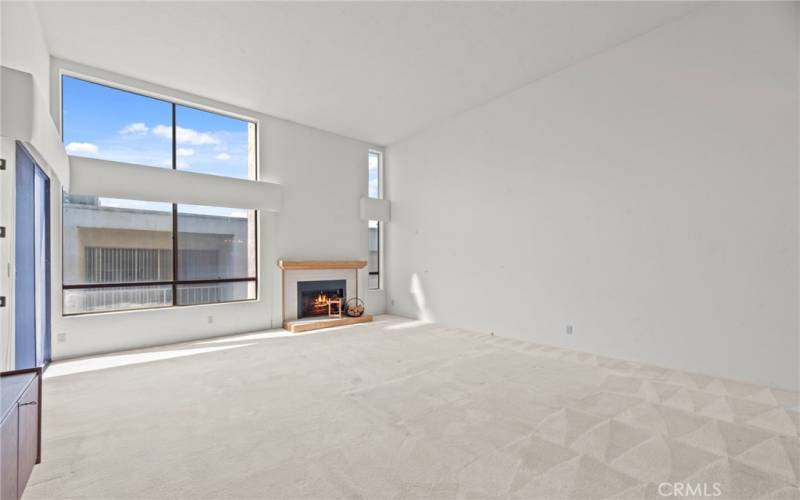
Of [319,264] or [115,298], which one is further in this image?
[319,264]

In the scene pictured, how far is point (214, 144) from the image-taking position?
236 inches

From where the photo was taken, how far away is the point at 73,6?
3.69 metres

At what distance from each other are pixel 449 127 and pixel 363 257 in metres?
3.05

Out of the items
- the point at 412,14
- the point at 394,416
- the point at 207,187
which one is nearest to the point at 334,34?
the point at 412,14

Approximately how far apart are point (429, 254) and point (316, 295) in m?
2.28

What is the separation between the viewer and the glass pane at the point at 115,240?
4730mm

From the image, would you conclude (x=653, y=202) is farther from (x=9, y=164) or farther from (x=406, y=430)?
(x=9, y=164)

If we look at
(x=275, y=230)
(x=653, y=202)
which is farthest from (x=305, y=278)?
(x=653, y=202)

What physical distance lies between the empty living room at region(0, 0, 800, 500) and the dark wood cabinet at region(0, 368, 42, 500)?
22 millimetres

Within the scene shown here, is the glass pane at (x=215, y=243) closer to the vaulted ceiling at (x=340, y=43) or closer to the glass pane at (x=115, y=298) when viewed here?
the glass pane at (x=115, y=298)

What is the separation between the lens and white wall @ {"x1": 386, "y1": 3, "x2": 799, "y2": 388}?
11.6ft

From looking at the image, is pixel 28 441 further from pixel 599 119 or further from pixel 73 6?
pixel 599 119

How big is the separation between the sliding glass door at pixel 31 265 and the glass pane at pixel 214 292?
59.9 inches

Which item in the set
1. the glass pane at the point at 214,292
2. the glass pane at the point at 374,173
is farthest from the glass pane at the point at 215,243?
the glass pane at the point at 374,173
